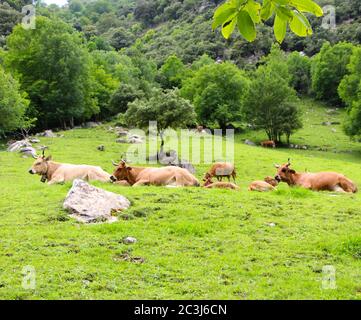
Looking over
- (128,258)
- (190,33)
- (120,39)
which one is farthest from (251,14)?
(120,39)

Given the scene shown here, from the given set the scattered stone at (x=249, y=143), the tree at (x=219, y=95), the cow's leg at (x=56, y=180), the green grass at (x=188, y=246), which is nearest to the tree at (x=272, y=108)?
the scattered stone at (x=249, y=143)

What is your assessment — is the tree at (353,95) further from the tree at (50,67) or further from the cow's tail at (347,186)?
the cow's tail at (347,186)

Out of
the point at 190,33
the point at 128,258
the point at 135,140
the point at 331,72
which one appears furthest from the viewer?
the point at 190,33

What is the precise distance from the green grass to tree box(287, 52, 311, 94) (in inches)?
3014

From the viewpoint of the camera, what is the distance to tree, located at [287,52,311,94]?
87000 millimetres

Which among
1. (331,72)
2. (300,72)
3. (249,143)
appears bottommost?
(249,143)

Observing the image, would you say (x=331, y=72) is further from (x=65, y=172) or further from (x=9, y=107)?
(x=65, y=172)

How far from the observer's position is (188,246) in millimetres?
8695

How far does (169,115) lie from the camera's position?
3083 cm

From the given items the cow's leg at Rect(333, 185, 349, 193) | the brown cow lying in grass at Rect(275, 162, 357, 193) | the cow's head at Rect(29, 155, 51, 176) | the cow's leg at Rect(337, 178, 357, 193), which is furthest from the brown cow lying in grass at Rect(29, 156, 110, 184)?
the cow's leg at Rect(337, 178, 357, 193)

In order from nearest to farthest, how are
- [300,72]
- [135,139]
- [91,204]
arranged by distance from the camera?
[91,204]
[135,139]
[300,72]

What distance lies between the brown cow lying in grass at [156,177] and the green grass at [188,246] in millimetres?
1634

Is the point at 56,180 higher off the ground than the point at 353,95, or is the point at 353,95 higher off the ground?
the point at 353,95

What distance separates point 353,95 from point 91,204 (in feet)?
141
